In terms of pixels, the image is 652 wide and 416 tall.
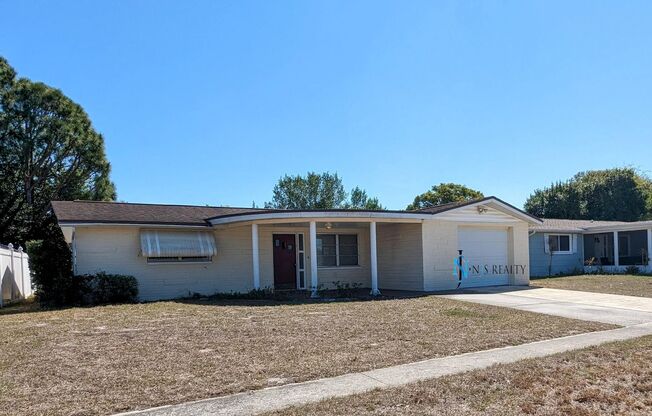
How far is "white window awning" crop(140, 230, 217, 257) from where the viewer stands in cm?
1562

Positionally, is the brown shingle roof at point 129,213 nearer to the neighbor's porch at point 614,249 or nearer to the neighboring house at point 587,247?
the neighboring house at point 587,247

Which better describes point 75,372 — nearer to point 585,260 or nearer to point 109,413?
point 109,413

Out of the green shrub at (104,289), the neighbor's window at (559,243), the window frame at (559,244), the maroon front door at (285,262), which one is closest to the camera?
the green shrub at (104,289)

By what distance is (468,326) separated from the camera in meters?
9.62

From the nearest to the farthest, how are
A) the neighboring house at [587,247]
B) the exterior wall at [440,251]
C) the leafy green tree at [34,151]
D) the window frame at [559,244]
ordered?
the exterior wall at [440,251] < the neighboring house at [587,247] < the window frame at [559,244] < the leafy green tree at [34,151]

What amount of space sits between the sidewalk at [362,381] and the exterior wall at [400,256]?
9149mm

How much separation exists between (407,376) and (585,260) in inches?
1038

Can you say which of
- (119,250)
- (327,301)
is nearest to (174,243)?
(119,250)

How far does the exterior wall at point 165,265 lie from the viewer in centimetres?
1507

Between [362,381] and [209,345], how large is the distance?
10.1 feet

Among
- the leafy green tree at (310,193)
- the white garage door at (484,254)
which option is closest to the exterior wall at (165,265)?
the white garage door at (484,254)

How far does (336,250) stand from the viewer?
1962 centimetres

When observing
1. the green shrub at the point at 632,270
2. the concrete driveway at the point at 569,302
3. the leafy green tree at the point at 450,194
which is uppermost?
the leafy green tree at the point at 450,194

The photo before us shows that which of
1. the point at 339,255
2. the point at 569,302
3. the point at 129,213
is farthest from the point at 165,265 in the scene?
the point at 569,302
